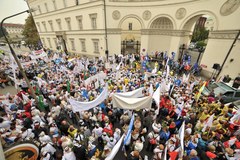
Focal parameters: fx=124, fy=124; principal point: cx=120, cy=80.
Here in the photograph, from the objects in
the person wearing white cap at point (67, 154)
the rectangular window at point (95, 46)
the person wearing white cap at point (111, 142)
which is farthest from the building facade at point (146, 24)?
the person wearing white cap at point (67, 154)

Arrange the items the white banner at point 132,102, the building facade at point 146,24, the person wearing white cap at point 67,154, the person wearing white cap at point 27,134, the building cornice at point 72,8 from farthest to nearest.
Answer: the building cornice at point 72,8, the building facade at point 146,24, the white banner at point 132,102, the person wearing white cap at point 27,134, the person wearing white cap at point 67,154

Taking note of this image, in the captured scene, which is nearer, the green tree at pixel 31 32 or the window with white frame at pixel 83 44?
the window with white frame at pixel 83 44

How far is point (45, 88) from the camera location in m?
9.52

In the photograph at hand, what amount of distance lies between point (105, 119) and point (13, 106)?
20.0ft

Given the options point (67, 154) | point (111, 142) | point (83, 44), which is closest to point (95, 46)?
point (83, 44)

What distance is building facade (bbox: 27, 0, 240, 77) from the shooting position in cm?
1230

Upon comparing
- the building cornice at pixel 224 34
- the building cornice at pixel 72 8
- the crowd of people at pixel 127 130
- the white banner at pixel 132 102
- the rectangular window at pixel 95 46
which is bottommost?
the crowd of people at pixel 127 130

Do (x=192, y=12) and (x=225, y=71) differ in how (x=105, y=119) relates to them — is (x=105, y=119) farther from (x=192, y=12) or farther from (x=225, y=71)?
(x=192, y=12)

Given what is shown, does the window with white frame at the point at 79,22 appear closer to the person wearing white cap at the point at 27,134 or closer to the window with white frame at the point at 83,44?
the window with white frame at the point at 83,44

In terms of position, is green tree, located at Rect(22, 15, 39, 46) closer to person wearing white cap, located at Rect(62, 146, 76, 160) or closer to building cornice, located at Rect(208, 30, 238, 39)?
person wearing white cap, located at Rect(62, 146, 76, 160)

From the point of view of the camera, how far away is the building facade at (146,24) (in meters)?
12.3

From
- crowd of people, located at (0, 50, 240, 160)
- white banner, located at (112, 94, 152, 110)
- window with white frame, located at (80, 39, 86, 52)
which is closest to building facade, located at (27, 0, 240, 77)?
window with white frame, located at (80, 39, 86, 52)

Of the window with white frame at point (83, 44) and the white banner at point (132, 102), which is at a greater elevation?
the window with white frame at point (83, 44)

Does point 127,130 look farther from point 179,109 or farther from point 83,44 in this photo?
point 83,44
